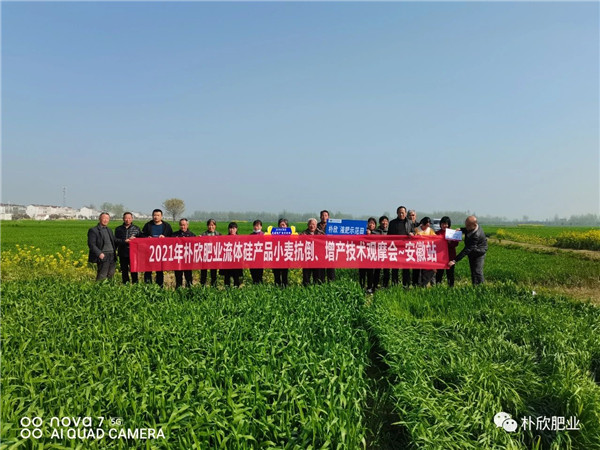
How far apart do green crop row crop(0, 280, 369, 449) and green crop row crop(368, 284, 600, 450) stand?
62cm

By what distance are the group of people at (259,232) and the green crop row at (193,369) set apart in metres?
3.32

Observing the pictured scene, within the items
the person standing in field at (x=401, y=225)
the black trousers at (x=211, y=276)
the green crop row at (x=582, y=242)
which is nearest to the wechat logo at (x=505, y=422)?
the person standing in field at (x=401, y=225)

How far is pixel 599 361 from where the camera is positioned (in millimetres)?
4766

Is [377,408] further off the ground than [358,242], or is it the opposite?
[358,242]

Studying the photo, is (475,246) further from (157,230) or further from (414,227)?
(157,230)

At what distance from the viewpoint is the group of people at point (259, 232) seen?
9344 mm

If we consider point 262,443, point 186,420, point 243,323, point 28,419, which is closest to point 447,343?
point 243,323

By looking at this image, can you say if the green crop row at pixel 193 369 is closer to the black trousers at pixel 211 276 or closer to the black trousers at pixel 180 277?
the black trousers at pixel 180 277

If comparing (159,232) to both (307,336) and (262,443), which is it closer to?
(307,336)

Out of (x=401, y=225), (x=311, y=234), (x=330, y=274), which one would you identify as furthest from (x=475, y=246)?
(x=311, y=234)

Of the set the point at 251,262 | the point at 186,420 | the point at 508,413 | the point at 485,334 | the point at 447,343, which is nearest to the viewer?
the point at 186,420

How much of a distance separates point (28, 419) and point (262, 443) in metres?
1.84

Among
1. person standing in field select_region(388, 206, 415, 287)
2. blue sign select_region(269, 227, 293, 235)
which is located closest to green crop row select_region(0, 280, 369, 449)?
blue sign select_region(269, 227, 293, 235)

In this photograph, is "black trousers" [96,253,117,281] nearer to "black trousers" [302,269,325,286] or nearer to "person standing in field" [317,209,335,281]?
"black trousers" [302,269,325,286]
